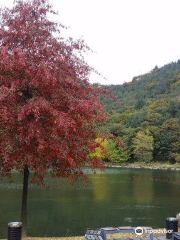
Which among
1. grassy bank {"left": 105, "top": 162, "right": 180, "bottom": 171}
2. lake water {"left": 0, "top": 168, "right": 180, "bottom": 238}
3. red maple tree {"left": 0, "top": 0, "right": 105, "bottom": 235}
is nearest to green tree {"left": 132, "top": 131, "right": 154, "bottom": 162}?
grassy bank {"left": 105, "top": 162, "right": 180, "bottom": 171}

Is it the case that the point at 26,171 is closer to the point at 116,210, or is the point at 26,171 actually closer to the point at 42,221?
the point at 42,221

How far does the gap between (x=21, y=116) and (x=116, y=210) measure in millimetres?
12873

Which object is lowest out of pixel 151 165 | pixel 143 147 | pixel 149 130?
pixel 151 165

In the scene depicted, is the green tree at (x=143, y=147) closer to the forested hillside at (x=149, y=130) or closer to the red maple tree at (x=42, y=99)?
the forested hillside at (x=149, y=130)

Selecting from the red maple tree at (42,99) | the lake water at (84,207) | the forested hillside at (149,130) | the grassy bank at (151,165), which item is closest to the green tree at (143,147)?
the forested hillside at (149,130)

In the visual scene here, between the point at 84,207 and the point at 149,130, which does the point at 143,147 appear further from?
the point at 84,207

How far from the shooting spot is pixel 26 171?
9844mm

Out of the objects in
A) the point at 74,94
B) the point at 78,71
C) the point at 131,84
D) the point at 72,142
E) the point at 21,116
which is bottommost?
the point at 72,142

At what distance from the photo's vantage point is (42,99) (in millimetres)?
8273

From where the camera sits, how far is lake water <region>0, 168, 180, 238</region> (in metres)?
15.4

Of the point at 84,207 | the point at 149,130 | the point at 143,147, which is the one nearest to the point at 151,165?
the point at 143,147

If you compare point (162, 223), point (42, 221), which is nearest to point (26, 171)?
point (42, 221)

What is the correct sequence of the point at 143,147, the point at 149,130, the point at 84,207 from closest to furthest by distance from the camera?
the point at 84,207, the point at 143,147, the point at 149,130

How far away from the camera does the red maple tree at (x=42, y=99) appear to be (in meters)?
8.05
